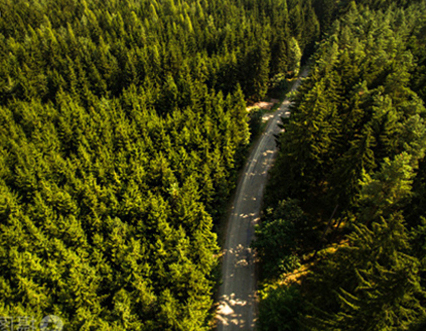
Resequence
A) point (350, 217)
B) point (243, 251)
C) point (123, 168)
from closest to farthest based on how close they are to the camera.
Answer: point (350, 217) < point (243, 251) < point (123, 168)

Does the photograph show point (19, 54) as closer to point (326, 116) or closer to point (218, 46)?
point (218, 46)

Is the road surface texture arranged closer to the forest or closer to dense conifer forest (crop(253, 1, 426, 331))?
the forest

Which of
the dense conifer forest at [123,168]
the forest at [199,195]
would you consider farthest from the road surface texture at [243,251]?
the dense conifer forest at [123,168]

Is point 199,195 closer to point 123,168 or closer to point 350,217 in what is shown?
point 123,168

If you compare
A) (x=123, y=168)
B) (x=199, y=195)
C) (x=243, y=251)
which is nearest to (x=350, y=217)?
(x=243, y=251)

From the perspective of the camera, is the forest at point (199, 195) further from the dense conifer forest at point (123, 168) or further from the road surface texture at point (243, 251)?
the road surface texture at point (243, 251)

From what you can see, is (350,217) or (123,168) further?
(123,168)

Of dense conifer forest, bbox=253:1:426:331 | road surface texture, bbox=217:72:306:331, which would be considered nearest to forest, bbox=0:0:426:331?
dense conifer forest, bbox=253:1:426:331
